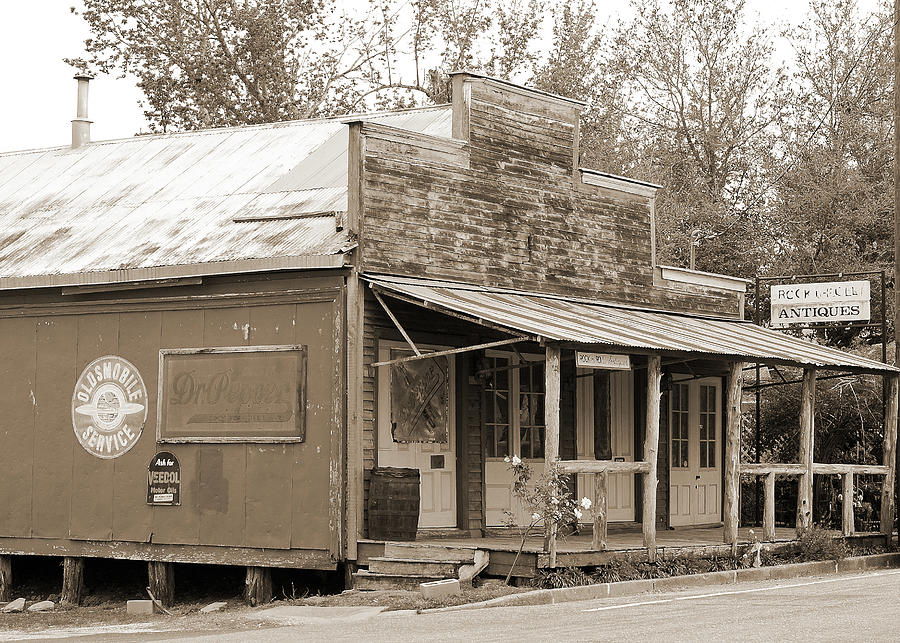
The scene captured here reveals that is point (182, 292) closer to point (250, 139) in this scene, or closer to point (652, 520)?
point (250, 139)

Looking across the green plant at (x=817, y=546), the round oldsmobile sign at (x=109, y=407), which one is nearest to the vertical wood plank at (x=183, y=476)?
the round oldsmobile sign at (x=109, y=407)

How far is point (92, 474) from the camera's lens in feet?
57.6

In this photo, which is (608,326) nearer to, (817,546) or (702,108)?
(817,546)

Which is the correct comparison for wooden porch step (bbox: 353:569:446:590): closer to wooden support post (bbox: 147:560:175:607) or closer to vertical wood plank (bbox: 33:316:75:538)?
wooden support post (bbox: 147:560:175:607)

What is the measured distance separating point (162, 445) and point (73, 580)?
2.18 meters

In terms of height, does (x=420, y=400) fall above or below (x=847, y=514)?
above

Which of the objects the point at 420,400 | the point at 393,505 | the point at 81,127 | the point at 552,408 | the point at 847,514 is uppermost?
the point at 81,127

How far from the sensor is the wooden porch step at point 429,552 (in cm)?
1490

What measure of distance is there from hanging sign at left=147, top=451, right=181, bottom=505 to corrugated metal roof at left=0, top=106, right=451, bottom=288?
2.09 metres

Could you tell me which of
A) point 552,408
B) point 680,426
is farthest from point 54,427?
point 680,426

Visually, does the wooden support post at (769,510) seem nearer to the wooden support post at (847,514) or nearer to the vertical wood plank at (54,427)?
the wooden support post at (847,514)

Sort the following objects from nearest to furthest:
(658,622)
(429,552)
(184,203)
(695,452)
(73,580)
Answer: (658,622)
(429,552)
(73,580)
(184,203)
(695,452)

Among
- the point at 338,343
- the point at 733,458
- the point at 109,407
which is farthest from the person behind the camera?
the point at 109,407

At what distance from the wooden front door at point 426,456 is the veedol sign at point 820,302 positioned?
7.32 meters
